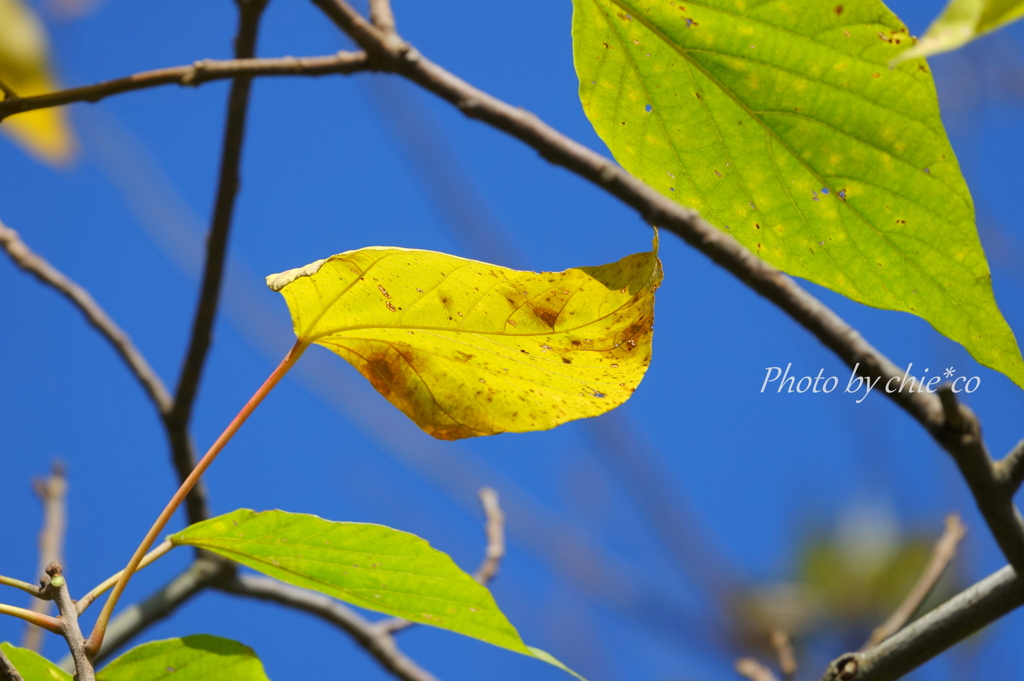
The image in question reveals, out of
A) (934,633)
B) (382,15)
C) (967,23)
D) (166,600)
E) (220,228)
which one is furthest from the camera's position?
(166,600)

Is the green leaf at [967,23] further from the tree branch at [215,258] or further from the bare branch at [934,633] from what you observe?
the tree branch at [215,258]

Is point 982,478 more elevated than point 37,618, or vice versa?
point 982,478

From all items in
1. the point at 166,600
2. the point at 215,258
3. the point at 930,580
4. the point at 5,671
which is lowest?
the point at 5,671

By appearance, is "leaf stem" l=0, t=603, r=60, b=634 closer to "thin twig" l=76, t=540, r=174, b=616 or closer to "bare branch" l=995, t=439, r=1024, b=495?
"thin twig" l=76, t=540, r=174, b=616

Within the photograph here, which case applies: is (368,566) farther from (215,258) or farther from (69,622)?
(215,258)

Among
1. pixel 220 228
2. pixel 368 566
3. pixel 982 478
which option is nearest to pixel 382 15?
pixel 220 228

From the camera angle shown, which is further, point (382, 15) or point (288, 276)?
point (382, 15)

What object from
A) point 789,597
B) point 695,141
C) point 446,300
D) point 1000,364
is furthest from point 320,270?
point 789,597

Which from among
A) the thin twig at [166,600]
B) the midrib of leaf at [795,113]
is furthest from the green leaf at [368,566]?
the thin twig at [166,600]
